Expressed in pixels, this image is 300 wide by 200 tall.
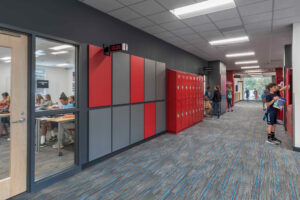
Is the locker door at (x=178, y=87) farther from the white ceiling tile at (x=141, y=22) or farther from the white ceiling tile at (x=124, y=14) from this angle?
the white ceiling tile at (x=124, y=14)

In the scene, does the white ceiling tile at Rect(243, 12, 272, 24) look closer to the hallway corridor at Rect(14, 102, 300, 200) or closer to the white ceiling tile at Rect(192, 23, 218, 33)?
the white ceiling tile at Rect(192, 23, 218, 33)

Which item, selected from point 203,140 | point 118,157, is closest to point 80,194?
point 118,157

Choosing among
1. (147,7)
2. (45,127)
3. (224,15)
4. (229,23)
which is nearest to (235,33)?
(229,23)

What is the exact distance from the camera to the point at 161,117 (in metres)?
5.10

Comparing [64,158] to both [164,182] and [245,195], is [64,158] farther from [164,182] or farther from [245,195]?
[245,195]

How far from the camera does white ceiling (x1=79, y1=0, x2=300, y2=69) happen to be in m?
3.10

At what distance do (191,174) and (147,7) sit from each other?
2946 mm

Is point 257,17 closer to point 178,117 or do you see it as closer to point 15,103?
point 178,117

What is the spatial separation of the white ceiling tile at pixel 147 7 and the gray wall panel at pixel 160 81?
1.64 metres

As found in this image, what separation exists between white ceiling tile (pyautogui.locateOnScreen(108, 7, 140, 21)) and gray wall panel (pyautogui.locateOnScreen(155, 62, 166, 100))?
5.08ft

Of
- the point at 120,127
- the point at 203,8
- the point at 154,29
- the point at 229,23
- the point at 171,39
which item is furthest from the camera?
the point at 171,39

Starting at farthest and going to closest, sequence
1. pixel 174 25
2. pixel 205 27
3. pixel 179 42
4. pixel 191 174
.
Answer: pixel 179 42 → pixel 205 27 → pixel 174 25 → pixel 191 174

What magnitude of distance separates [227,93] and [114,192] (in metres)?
9.45

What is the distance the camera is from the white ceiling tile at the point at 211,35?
15.3ft
